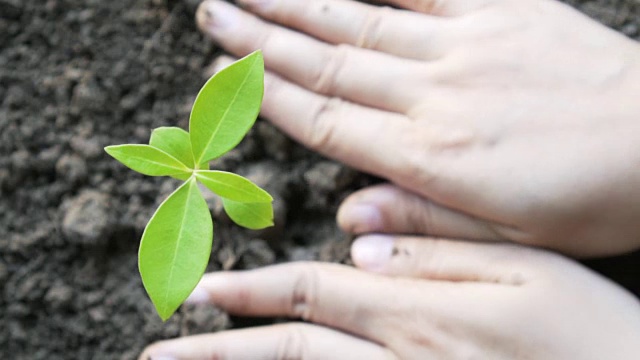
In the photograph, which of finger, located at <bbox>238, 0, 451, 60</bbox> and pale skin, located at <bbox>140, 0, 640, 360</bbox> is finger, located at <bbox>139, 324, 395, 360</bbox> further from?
finger, located at <bbox>238, 0, 451, 60</bbox>

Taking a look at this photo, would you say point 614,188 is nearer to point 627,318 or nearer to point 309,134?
point 627,318

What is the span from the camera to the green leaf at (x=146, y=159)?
645 mm

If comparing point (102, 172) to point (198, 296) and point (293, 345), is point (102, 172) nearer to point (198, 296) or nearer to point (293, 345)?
point (198, 296)

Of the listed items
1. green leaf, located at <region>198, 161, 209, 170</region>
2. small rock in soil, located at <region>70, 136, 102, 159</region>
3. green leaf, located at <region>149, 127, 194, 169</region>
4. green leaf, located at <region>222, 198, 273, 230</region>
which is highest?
green leaf, located at <region>149, 127, 194, 169</region>

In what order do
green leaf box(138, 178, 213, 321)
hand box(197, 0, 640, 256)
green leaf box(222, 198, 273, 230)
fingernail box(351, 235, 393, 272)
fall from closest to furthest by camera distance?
green leaf box(138, 178, 213, 321), green leaf box(222, 198, 273, 230), hand box(197, 0, 640, 256), fingernail box(351, 235, 393, 272)

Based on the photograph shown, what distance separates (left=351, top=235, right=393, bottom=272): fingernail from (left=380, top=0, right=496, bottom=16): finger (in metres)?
0.41

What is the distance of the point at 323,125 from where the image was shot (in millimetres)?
1050

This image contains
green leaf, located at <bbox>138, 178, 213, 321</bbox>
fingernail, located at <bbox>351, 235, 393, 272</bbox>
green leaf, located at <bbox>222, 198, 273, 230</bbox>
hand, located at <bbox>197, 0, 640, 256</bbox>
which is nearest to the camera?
green leaf, located at <bbox>138, 178, 213, 321</bbox>

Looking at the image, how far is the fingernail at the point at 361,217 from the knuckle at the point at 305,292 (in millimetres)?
102

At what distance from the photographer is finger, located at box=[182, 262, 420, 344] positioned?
1037 mm

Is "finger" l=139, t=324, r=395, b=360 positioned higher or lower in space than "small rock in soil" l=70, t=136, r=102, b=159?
lower

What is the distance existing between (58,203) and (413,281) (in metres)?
0.64

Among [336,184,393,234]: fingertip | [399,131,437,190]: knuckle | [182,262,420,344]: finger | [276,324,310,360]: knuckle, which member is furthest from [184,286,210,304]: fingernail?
[399,131,437,190]: knuckle

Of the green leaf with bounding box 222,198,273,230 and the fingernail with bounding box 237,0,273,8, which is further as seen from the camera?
the fingernail with bounding box 237,0,273,8
